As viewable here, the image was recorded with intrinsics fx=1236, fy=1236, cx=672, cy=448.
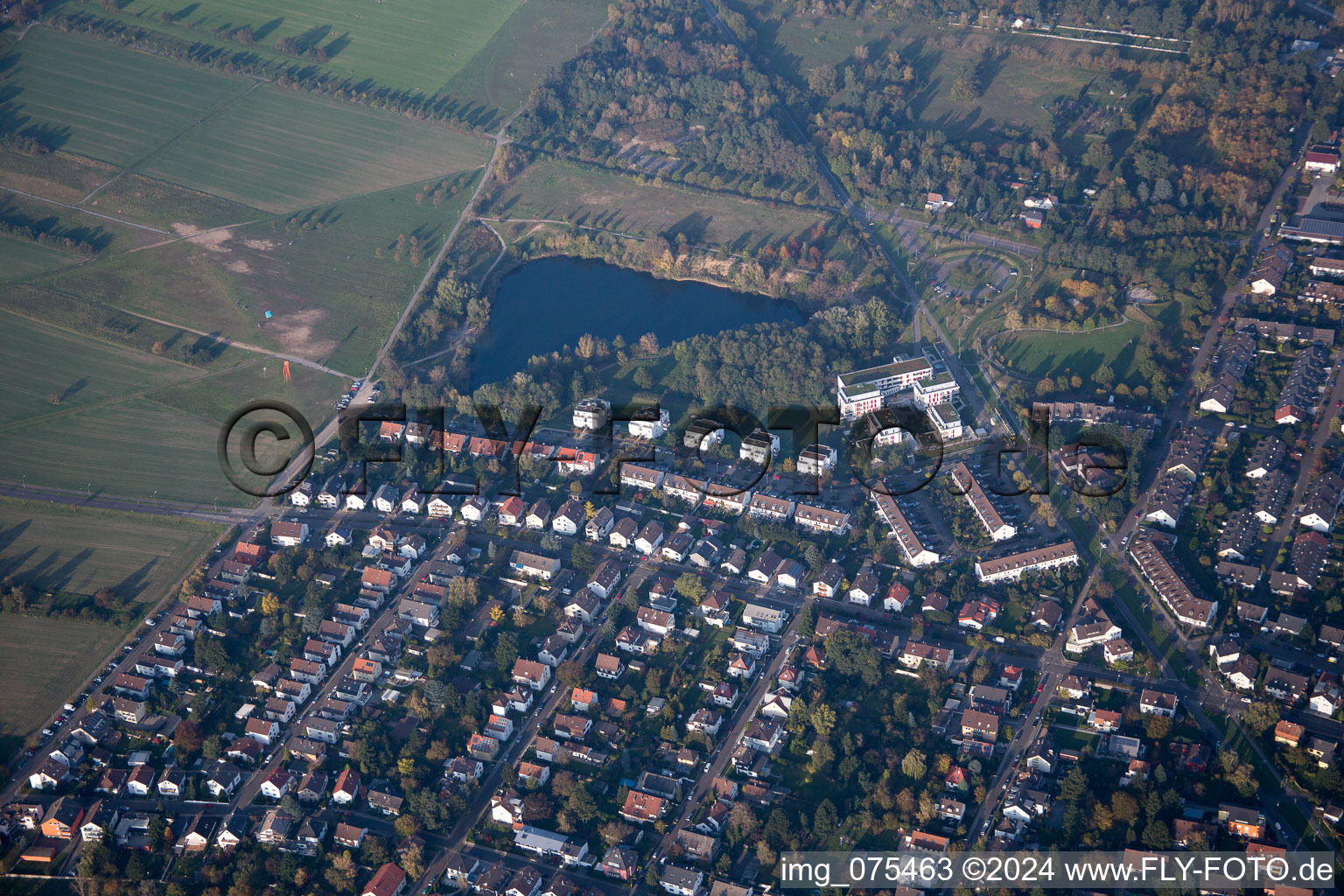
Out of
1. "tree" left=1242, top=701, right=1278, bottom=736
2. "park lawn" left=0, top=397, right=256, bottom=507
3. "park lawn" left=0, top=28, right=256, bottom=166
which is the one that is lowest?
"park lawn" left=0, top=397, right=256, bottom=507

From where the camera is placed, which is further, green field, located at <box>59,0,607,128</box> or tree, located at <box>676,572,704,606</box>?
green field, located at <box>59,0,607,128</box>

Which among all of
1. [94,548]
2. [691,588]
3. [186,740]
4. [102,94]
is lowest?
[186,740]

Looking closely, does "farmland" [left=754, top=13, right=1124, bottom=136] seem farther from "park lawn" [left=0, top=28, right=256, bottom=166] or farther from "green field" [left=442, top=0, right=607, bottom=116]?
"park lawn" [left=0, top=28, right=256, bottom=166]

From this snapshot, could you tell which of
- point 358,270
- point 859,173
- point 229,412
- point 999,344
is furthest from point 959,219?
point 229,412

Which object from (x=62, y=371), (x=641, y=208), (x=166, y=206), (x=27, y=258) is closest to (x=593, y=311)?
(x=641, y=208)

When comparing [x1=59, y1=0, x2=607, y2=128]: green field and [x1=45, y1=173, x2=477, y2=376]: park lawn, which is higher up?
[x1=59, y1=0, x2=607, y2=128]: green field

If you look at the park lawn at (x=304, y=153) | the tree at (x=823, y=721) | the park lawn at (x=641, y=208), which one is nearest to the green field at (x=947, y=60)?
the park lawn at (x=641, y=208)

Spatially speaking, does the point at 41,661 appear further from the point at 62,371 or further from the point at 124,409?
the point at 62,371

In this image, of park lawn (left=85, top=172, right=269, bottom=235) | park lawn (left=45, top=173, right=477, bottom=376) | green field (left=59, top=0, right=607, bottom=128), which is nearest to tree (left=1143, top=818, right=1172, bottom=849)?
park lawn (left=45, top=173, right=477, bottom=376)
